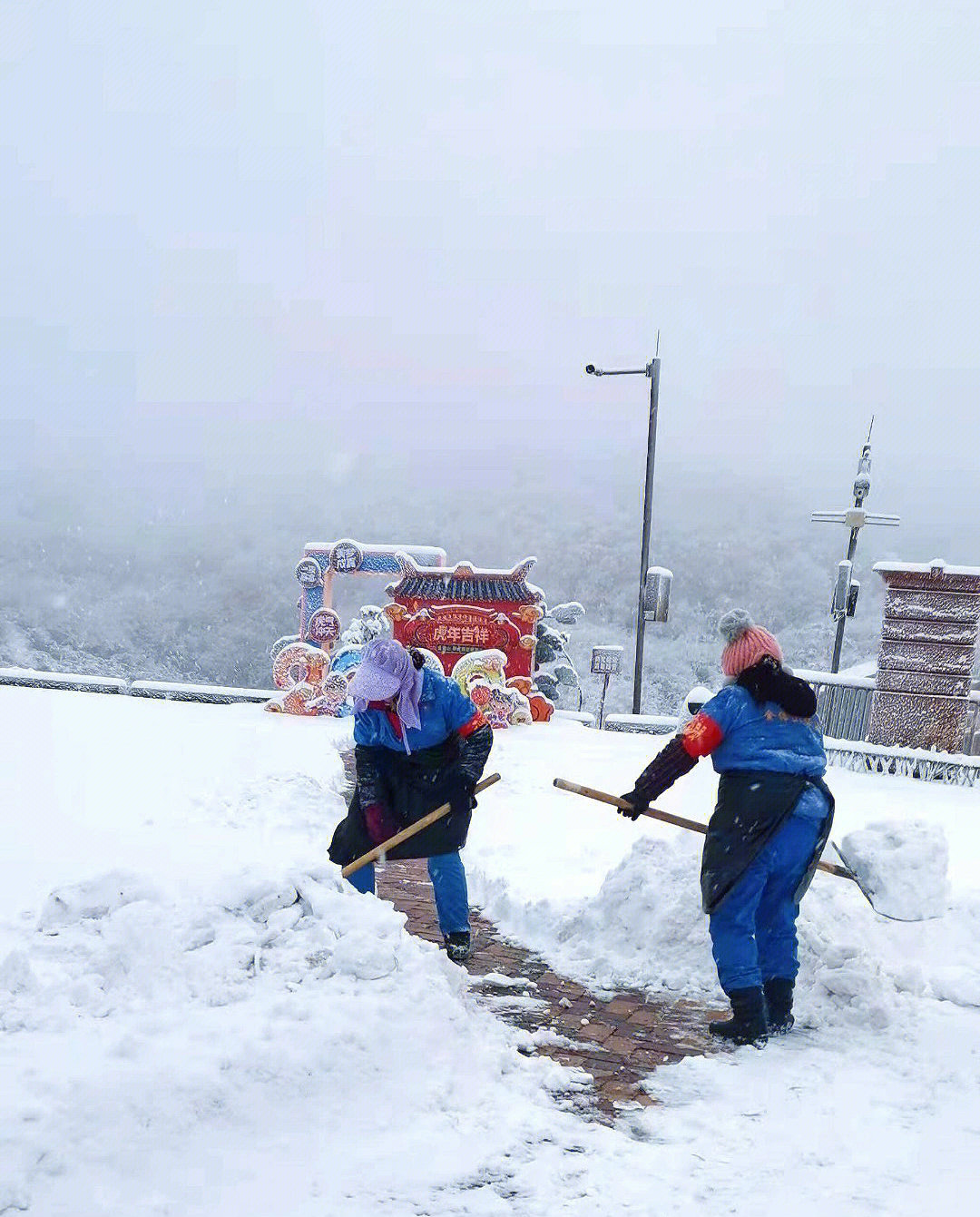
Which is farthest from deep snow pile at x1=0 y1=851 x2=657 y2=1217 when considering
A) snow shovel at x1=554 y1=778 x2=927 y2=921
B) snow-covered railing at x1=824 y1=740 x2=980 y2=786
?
snow-covered railing at x1=824 y1=740 x2=980 y2=786

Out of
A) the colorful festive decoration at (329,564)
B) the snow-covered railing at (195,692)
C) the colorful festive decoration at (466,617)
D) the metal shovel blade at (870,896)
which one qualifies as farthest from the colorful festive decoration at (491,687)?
the metal shovel blade at (870,896)

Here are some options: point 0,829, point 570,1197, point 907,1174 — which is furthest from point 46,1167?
point 0,829

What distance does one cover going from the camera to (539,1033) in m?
3.44

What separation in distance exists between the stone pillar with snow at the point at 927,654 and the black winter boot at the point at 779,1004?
679 centimetres

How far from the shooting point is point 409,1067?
2883 millimetres

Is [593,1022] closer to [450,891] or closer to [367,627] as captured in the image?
[450,891]

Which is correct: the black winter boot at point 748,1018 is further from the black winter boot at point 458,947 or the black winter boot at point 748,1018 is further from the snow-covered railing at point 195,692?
the snow-covered railing at point 195,692

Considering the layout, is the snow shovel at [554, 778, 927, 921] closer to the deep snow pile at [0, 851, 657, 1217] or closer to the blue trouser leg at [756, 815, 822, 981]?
the blue trouser leg at [756, 815, 822, 981]

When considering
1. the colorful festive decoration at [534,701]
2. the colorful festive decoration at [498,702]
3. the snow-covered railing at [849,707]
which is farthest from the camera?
the colorful festive decoration at [534,701]

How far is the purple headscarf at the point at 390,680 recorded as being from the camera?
4062mm

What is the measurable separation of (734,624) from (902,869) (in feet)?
3.99

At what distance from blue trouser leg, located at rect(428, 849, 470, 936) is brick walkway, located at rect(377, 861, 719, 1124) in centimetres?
19

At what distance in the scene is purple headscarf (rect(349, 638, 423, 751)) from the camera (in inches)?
160

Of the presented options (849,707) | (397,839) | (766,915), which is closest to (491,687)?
(849,707)
